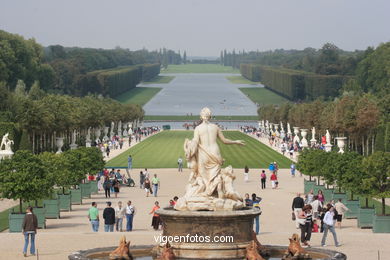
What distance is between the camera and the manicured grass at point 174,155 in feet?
243

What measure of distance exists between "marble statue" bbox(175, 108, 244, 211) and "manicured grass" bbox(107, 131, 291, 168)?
4427cm

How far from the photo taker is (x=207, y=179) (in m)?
27.2

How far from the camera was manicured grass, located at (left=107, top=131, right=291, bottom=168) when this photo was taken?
74.1 metres

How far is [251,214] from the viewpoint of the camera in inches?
1043

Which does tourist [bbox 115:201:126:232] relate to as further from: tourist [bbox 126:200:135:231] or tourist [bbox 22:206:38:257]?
tourist [bbox 22:206:38:257]

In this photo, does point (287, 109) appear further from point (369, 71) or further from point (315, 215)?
point (315, 215)

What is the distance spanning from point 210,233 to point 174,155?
57.1m

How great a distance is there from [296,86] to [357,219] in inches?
5990

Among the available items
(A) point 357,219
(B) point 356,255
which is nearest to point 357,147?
(A) point 357,219

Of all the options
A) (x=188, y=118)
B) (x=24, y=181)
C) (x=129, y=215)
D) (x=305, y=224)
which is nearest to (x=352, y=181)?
(x=129, y=215)

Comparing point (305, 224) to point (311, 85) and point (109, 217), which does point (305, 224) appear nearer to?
point (109, 217)

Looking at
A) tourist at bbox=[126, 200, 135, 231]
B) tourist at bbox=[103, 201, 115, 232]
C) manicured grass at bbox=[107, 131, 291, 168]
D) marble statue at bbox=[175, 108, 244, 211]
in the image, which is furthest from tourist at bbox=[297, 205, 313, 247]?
manicured grass at bbox=[107, 131, 291, 168]

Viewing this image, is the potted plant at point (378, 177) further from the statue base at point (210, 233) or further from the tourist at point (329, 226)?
the statue base at point (210, 233)

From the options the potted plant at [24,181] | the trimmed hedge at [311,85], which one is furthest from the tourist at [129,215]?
the trimmed hedge at [311,85]
